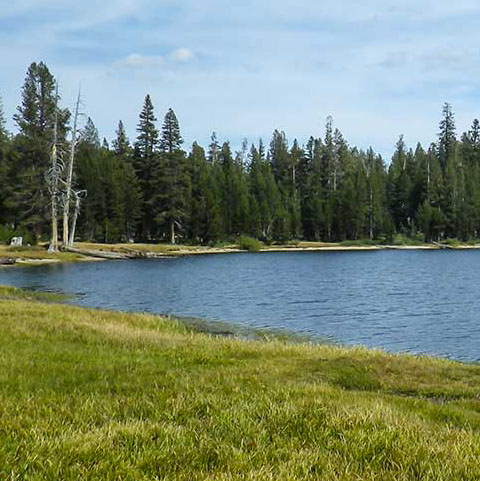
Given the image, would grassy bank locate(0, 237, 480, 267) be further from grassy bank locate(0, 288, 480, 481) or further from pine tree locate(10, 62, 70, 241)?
grassy bank locate(0, 288, 480, 481)

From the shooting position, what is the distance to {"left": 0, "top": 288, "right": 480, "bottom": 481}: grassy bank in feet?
18.2

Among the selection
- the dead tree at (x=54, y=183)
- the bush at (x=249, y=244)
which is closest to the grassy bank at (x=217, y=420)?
the dead tree at (x=54, y=183)

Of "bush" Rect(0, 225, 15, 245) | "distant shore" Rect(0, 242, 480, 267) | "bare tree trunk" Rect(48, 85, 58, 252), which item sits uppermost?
"bare tree trunk" Rect(48, 85, 58, 252)

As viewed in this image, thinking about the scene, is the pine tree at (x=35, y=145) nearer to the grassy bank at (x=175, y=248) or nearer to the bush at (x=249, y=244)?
the grassy bank at (x=175, y=248)

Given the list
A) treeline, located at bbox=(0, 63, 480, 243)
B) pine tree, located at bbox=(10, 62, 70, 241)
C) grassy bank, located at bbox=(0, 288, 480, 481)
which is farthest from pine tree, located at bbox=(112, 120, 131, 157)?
grassy bank, located at bbox=(0, 288, 480, 481)

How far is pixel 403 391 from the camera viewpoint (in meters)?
11.8

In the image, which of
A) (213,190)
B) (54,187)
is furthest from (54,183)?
(213,190)

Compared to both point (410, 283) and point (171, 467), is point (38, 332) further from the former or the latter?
point (410, 283)

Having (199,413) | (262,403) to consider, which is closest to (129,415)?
(199,413)

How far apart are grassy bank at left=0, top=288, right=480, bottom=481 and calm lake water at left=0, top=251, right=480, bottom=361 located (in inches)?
474

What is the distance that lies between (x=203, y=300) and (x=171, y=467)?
108 ft

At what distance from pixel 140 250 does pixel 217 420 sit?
75911 mm

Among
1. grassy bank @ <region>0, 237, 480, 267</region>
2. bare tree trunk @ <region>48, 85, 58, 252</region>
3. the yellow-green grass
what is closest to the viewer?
the yellow-green grass

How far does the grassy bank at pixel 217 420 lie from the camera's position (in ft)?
18.2
